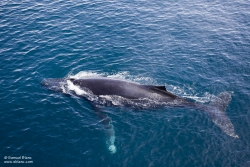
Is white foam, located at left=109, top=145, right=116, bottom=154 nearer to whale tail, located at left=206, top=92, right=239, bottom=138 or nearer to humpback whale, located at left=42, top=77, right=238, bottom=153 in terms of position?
humpback whale, located at left=42, top=77, right=238, bottom=153

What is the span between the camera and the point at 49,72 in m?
31.3

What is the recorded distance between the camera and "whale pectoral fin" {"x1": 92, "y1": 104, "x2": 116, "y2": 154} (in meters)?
22.2

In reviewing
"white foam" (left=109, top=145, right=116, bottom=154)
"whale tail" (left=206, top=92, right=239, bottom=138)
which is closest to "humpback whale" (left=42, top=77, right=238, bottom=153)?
"whale tail" (left=206, top=92, right=239, bottom=138)

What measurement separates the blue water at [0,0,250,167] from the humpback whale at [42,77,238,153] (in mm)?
698

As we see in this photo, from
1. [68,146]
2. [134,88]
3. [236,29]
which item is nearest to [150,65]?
[134,88]

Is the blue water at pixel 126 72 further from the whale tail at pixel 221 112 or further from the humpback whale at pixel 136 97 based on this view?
the humpback whale at pixel 136 97

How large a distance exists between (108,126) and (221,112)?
38.3 ft

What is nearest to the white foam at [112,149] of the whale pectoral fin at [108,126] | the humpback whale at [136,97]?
the whale pectoral fin at [108,126]

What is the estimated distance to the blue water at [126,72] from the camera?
71.6 feet

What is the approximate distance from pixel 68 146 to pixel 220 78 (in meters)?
20.0

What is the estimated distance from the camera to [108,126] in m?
24.0

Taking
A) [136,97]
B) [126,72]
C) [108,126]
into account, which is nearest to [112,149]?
[108,126]

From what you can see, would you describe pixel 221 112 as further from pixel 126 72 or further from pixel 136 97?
pixel 126 72

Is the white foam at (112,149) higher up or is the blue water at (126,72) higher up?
the blue water at (126,72)
